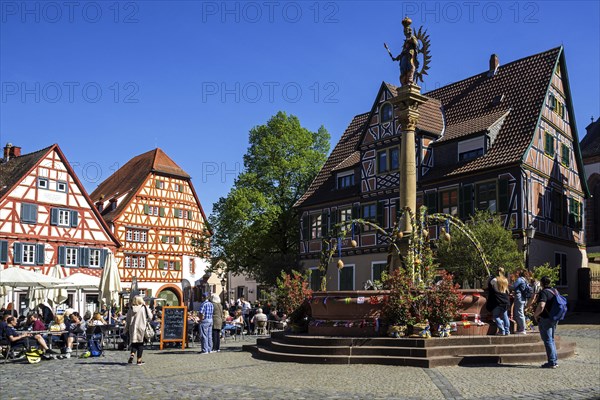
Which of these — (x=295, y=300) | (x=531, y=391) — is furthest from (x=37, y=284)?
(x=531, y=391)

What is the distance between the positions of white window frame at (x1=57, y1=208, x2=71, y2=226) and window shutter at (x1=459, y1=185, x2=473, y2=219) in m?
24.9

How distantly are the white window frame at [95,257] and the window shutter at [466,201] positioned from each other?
25.0 m

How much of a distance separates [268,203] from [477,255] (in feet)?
60.4

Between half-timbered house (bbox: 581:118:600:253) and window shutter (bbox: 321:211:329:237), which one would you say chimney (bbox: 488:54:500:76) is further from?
half-timbered house (bbox: 581:118:600:253)

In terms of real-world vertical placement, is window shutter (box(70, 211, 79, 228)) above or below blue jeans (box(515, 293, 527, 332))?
above

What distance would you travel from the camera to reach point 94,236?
46.9 metres

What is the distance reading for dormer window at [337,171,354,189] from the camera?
4050 cm

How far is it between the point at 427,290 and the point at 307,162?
95.0 feet

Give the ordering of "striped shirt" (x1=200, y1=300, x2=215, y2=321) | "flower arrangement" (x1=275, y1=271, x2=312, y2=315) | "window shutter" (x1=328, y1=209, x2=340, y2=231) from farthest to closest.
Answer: "window shutter" (x1=328, y1=209, x2=340, y2=231) → "flower arrangement" (x1=275, y1=271, x2=312, y2=315) → "striped shirt" (x1=200, y1=300, x2=215, y2=321)

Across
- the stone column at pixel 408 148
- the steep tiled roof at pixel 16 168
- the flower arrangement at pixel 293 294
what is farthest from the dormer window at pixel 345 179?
the flower arrangement at pixel 293 294

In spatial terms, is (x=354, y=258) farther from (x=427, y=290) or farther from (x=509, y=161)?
(x=427, y=290)

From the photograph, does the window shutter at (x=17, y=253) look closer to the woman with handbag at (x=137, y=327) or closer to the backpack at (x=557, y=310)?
the woman with handbag at (x=137, y=327)

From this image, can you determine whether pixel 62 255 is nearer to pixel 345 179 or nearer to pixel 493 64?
pixel 345 179

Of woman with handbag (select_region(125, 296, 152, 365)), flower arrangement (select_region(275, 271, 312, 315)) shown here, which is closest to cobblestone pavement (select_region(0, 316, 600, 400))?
woman with handbag (select_region(125, 296, 152, 365))
